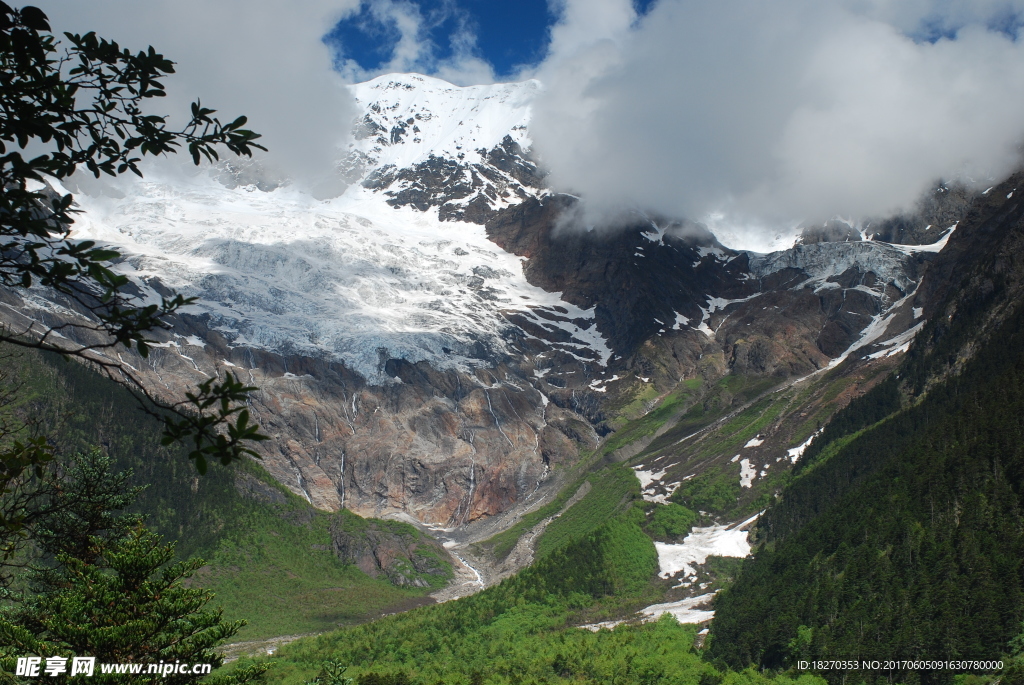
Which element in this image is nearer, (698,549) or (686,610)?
(686,610)

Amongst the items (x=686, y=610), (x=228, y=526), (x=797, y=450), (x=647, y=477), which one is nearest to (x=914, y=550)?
(x=686, y=610)

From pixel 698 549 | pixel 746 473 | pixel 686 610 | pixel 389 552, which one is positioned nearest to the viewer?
pixel 686 610

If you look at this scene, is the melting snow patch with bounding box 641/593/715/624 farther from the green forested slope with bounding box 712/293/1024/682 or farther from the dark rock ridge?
the dark rock ridge

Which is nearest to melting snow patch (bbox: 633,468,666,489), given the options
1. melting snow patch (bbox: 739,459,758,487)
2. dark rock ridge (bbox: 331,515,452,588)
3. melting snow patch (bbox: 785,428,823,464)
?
melting snow patch (bbox: 739,459,758,487)

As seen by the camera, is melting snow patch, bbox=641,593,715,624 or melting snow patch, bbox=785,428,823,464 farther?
melting snow patch, bbox=785,428,823,464

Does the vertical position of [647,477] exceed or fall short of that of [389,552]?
it exceeds it

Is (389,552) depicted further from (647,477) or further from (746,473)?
(746,473)

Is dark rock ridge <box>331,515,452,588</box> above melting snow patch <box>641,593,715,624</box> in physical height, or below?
above

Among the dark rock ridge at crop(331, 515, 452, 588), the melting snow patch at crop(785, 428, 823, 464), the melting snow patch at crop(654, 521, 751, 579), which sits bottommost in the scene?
the melting snow patch at crop(654, 521, 751, 579)

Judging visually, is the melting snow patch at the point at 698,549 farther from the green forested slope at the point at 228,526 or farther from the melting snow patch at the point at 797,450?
the green forested slope at the point at 228,526
